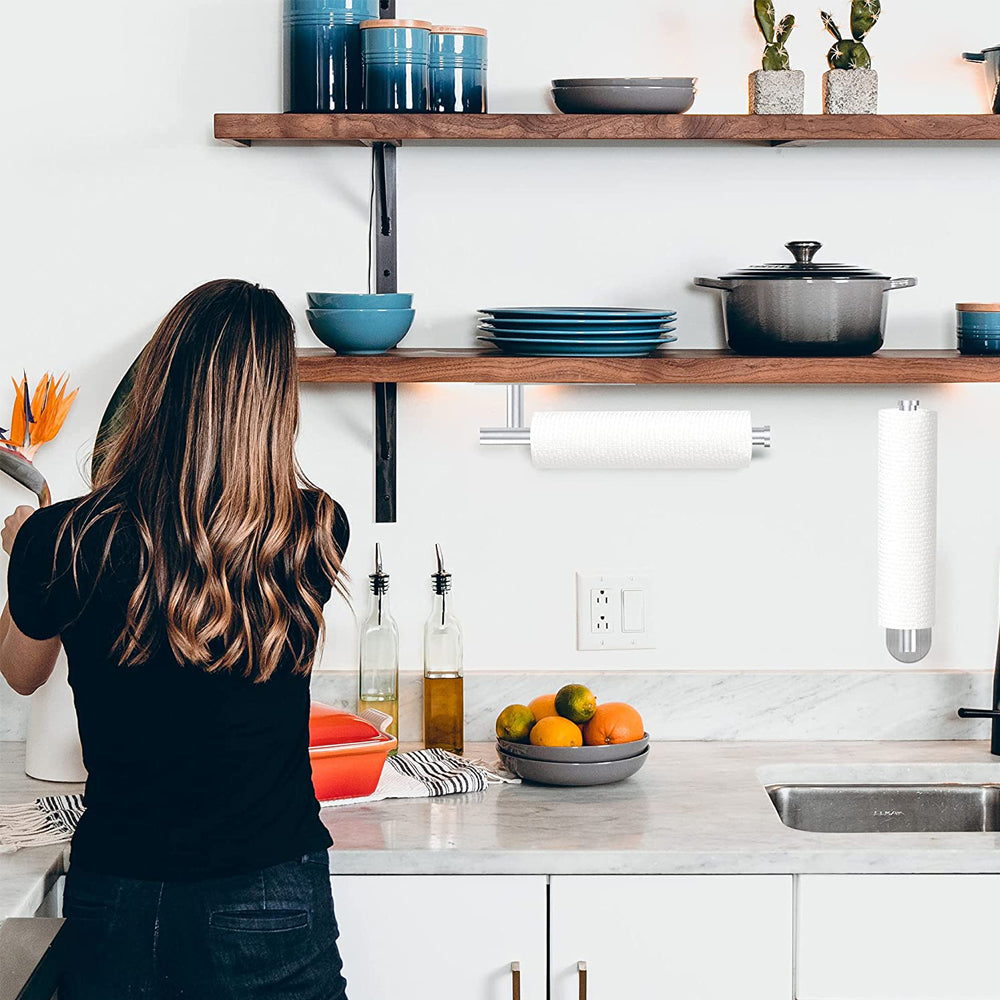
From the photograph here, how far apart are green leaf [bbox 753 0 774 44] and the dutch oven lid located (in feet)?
1.01

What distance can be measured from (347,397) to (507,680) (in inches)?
20.7

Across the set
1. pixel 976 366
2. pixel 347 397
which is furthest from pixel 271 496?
pixel 976 366

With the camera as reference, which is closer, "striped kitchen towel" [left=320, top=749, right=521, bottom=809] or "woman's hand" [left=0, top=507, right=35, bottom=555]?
"woman's hand" [left=0, top=507, right=35, bottom=555]

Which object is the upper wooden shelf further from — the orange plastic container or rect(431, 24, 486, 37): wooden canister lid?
the orange plastic container

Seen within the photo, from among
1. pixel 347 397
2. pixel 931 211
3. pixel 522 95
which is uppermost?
pixel 522 95

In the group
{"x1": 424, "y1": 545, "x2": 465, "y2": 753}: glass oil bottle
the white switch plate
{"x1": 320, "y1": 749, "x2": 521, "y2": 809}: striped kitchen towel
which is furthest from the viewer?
the white switch plate

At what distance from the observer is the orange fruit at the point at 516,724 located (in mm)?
2037

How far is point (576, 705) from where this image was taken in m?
2.02

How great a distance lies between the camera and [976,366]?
81.0 inches

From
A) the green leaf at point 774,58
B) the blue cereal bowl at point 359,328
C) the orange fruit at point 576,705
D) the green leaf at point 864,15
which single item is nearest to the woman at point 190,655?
the blue cereal bowl at point 359,328

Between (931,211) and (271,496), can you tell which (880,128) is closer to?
(931,211)

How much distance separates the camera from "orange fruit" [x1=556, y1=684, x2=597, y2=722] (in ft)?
6.61

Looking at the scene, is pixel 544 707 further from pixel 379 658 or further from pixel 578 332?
pixel 578 332

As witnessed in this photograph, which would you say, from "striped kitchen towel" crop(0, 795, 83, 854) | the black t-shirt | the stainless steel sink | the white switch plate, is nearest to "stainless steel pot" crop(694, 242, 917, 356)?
the white switch plate
